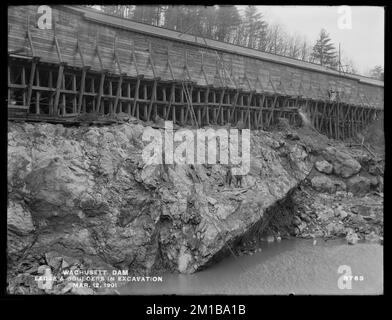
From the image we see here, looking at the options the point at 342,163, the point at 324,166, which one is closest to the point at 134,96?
the point at 324,166

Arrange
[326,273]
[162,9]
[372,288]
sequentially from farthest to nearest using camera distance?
[162,9], [326,273], [372,288]

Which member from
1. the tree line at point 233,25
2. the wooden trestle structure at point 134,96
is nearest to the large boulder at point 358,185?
the wooden trestle structure at point 134,96

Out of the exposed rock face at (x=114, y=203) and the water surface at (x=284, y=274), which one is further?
the exposed rock face at (x=114, y=203)

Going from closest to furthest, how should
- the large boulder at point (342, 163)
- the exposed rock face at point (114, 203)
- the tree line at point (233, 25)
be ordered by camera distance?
the exposed rock face at point (114, 203), the large boulder at point (342, 163), the tree line at point (233, 25)

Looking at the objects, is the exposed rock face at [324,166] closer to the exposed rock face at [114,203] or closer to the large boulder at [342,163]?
the large boulder at [342,163]

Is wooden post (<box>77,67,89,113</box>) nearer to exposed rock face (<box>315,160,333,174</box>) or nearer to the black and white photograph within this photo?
the black and white photograph

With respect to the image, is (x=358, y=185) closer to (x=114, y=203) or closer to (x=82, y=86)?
(x=114, y=203)

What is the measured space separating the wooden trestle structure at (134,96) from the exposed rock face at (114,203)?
1.43 m

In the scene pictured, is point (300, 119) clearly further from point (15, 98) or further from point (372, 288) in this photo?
point (15, 98)

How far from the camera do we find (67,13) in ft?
41.5

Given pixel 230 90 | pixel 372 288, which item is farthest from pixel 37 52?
pixel 372 288

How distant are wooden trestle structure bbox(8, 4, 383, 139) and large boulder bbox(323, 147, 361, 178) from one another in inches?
112

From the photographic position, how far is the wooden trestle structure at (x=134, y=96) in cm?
1142

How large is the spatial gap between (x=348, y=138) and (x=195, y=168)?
623 inches
